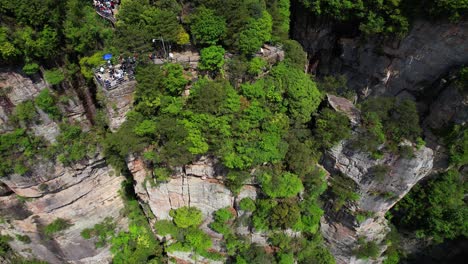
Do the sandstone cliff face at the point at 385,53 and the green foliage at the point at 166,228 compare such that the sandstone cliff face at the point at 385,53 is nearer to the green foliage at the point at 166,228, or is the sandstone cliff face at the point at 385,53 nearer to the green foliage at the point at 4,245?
the green foliage at the point at 166,228

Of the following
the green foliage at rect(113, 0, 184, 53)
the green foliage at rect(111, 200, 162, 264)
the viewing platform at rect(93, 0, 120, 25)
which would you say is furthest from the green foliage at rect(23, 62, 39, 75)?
the green foliage at rect(111, 200, 162, 264)

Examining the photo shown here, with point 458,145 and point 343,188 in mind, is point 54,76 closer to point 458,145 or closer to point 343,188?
point 343,188

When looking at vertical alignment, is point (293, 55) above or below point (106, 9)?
below

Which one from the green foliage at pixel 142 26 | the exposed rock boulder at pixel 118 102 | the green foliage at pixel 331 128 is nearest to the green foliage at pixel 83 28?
the green foliage at pixel 142 26

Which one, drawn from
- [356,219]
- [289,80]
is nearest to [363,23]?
[289,80]

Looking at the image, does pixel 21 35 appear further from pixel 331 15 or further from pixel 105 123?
pixel 331 15

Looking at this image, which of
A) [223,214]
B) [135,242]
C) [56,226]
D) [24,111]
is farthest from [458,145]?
[56,226]
